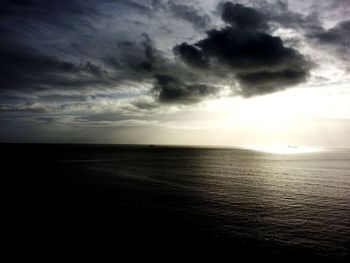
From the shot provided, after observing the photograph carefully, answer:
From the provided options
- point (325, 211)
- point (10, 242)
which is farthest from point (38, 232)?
point (325, 211)

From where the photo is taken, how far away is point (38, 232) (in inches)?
1164

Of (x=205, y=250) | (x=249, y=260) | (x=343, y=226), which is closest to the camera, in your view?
(x=249, y=260)

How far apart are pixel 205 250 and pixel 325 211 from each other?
25.9 m

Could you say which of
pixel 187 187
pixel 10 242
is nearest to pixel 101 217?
pixel 10 242

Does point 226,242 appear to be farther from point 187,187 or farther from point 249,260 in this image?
point 187,187

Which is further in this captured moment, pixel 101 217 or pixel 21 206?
pixel 21 206

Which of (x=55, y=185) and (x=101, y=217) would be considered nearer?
(x=101, y=217)

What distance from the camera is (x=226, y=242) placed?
27688 mm

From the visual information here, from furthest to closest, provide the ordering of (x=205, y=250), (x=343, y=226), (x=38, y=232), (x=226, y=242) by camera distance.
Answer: (x=343, y=226) < (x=38, y=232) < (x=226, y=242) < (x=205, y=250)

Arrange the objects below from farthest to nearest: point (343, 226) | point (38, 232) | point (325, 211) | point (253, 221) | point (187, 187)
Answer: point (187, 187) < point (325, 211) < point (253, 221) < point (343, 226) < point (38, 232)

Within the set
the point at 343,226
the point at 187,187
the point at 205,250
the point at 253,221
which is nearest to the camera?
the point at 205,250

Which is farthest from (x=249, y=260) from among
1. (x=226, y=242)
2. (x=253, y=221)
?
(x=253, y=221)

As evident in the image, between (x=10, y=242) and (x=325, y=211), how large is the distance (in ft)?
143

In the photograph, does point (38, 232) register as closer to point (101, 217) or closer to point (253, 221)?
point (101, 217)
